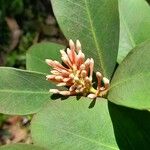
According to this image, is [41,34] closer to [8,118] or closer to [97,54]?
[8,118]

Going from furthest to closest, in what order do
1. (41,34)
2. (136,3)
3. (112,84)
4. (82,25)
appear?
1. (41,34)
2. (136,3)
3. (82,25)
4. (112,84)

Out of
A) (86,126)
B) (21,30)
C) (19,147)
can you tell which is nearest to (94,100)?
(86,126)

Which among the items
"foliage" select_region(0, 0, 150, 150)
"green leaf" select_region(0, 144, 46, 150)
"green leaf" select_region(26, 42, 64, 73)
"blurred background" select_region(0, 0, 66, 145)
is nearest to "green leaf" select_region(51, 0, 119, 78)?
"foliage" select_region(0, 0, 150, 150)

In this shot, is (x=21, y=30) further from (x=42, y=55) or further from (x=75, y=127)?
(x=75, y=127)

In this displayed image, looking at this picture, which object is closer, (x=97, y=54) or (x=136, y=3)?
(x=97, y=54)

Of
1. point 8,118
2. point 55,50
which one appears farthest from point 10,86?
point 8,118

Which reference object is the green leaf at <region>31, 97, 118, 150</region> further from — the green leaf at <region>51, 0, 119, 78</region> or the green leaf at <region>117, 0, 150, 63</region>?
the green leaf at <region>117, 0, 150, 63</region>
